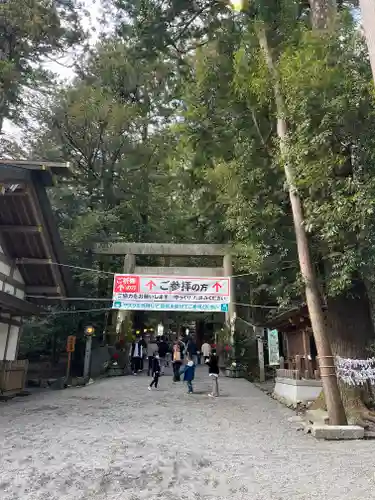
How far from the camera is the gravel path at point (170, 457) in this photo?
3.79m

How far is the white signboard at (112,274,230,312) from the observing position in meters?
12.2

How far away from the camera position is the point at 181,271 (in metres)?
15.9

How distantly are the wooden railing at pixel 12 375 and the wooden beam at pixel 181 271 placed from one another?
20.5ft

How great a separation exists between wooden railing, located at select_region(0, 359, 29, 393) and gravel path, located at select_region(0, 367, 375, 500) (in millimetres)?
2455

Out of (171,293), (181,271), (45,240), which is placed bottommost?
(171,293)

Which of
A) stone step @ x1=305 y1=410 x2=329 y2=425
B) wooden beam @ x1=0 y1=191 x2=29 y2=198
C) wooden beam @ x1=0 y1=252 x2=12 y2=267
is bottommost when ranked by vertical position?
stone step @ x1=305 y1=410 x2=329 y2=425

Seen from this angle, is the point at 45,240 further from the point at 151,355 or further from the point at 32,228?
the point at 151,355

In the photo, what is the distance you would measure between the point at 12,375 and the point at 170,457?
8398mm

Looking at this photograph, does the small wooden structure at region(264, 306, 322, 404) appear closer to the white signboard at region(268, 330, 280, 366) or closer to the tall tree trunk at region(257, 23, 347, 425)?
the white signboard at region(268, 330, 280, 366)

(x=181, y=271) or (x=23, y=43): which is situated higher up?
(x=23, y=43)

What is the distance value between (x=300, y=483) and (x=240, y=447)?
164 centimetres

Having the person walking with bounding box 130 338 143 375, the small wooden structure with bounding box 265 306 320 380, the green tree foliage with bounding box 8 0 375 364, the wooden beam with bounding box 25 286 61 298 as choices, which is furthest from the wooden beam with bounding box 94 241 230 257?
the wooden beam with bounding box 25 286 61 298

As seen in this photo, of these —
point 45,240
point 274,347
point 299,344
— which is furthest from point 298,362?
point 45,240

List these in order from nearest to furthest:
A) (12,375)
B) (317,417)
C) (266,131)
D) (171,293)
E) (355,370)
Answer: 1. (355,370)
2. (317,417)
3. (266,131)
4. (12,375)
5. (171,293)
